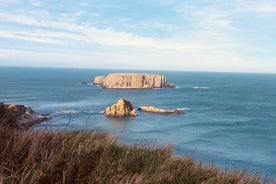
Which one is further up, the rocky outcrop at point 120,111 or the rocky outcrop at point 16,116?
the rocky outcrop at point 16,116

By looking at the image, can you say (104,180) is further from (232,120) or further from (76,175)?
(232,120)

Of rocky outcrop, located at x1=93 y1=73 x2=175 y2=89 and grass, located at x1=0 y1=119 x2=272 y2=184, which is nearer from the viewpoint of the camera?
grass, located at x1=0 y1=119 x2=272 y2=184

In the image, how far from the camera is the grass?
15.1 ft

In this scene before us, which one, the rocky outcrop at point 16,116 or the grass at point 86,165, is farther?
the rocky outcrop at point 16,116

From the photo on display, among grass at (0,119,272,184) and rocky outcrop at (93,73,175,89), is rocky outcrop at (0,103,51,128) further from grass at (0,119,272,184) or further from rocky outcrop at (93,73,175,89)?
rocky outcrop at (93,73,175,89)

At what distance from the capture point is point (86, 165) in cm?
521

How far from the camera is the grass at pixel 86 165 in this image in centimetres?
459

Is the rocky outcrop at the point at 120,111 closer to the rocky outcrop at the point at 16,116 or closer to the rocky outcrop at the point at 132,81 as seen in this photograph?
the rocky outcrop at the point at 16,116

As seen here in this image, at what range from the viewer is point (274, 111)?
90062mm

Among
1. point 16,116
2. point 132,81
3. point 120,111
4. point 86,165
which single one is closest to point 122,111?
point 120,111

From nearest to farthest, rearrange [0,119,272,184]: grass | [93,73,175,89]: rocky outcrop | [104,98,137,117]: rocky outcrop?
[0,119,272,184]: grass, [104,98,137,117]: rocky outcrop, [93,73,175,89]: rocky outcrop

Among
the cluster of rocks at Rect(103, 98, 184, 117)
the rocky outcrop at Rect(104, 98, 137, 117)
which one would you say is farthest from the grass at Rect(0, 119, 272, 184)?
the cluster of rocks at Rect(103, 98, 184, 117)

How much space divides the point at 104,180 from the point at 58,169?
0.58 m

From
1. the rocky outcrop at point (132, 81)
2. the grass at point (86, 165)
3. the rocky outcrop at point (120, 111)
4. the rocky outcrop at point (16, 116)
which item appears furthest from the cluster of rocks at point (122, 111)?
the rocky outcrop at point (132, 81)
